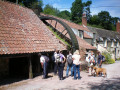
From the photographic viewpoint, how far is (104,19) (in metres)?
56.2

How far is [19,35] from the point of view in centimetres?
1055

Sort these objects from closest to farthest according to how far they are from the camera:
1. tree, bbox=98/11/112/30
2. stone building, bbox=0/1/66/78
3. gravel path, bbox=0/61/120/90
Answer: gravel path, bbox=0/61/120/90 → stone building, bbox=0/1/66/78 → tree, bbox=98/11/112/30

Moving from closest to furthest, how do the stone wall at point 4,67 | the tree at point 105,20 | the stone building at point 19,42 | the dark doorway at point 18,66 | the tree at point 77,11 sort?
the stone building at point 19,42, the stone wall at point 4,67, the dark doorway at point 18,66, the tree at point 77,11, the tree at point 105,20

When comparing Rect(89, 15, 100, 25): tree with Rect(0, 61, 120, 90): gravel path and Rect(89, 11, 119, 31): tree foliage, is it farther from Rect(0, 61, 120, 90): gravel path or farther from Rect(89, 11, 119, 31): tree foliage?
Rect(0, 61, 120, 90): gravel path

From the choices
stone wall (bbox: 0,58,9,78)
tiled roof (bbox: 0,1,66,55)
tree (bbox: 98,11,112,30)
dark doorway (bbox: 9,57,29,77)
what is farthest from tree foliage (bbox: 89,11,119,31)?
stone wall (bbox: 0,58,9,78)

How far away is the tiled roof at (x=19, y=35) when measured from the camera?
29.9 ft

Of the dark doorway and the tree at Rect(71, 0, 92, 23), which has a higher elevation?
the tree at Rect(71, 0, 92, 23)

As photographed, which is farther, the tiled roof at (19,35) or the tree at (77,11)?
the tree at (77,11)

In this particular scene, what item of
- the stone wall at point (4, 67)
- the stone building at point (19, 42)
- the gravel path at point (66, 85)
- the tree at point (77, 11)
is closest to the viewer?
the gravel path at point (66, 85)

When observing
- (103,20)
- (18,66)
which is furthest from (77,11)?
(18,66)

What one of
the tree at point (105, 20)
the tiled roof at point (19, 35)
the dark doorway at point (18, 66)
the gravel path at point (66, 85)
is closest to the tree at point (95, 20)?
the tree at point (105, 20)

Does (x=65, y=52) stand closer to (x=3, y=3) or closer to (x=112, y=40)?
(x=3, y=3)

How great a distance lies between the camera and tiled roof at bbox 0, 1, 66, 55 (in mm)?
9109

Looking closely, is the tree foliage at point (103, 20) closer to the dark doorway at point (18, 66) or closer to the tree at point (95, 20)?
the tree at point (95, 20)
